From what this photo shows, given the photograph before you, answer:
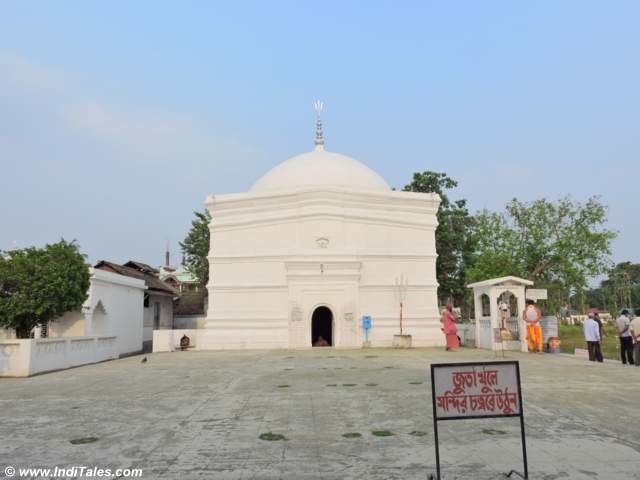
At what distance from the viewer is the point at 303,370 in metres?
12.0

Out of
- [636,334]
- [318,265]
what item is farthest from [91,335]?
[636,334]

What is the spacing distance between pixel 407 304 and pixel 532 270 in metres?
9.49

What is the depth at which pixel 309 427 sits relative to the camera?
6066 millimetres

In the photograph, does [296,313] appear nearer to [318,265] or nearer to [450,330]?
[318,265]

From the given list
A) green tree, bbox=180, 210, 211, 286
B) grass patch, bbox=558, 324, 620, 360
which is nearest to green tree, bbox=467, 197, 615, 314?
grass patch, bbox=558, 324, 620, 360

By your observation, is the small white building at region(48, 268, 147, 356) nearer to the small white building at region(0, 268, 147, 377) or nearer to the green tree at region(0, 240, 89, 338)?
the small white building at region(0, 268, 147, 377)

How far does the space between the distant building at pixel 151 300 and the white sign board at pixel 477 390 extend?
76.0 feet

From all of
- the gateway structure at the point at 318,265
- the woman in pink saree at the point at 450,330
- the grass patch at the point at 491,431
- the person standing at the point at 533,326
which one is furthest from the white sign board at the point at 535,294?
the grass patch at the point at 491,431

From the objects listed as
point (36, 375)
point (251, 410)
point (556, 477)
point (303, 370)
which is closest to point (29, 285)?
point (36, 375)

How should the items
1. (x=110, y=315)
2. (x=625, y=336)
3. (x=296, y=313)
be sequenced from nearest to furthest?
(x=625, y=336), (x=110, y=315), (x=296, y=313)

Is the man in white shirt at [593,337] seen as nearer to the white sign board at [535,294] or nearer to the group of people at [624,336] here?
the group of people at [624,336]

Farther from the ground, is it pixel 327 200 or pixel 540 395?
pixel 327 200

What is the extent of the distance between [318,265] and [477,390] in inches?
660

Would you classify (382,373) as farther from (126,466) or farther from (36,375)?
(36,375)
